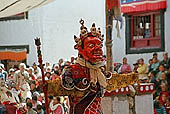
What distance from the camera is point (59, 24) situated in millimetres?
13906

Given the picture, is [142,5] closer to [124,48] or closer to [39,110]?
[124,48]

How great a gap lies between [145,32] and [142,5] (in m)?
0.62

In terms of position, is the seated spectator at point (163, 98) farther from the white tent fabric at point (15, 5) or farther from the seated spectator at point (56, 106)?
the white tent fabric at point (15, 5)

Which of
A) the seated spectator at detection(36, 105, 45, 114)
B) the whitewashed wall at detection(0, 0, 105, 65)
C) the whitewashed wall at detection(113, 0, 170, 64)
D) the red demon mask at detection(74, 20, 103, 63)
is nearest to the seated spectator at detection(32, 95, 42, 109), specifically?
the seated spectator at detection(36, 105, 45, 114)

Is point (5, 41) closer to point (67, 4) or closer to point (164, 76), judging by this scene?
point (67, 4)

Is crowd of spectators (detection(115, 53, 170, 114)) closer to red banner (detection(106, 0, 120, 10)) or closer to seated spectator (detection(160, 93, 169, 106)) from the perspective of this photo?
seated spectator (detection(160, 93, 169, 106))

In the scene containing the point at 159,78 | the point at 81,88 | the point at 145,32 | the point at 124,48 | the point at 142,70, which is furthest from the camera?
the point at 124,48

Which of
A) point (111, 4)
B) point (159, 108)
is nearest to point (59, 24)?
point (159, 108)

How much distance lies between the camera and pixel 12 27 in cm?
1473

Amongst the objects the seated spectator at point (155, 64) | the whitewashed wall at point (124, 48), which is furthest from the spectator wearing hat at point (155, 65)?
the whitewashed wall at point (124, 48)

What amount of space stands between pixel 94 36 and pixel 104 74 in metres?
0.37

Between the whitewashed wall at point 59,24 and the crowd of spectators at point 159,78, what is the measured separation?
2116 mm

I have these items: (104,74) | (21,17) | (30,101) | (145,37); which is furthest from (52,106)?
(21,17)

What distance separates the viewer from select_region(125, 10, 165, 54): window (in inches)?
499
